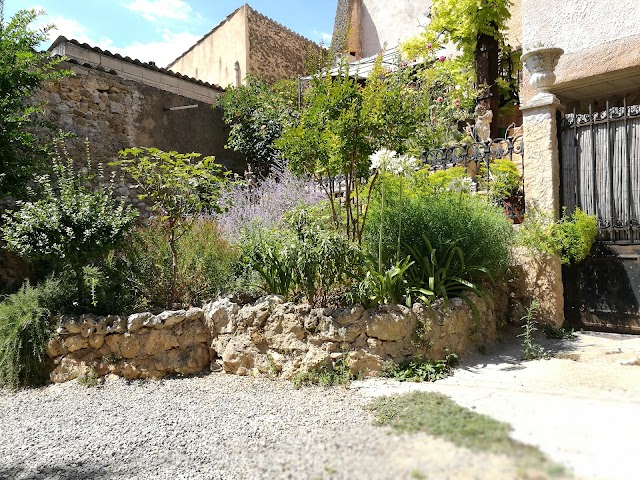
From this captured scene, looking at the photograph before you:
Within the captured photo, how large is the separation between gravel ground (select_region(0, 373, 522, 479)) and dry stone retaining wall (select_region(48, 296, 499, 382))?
18 centimetres

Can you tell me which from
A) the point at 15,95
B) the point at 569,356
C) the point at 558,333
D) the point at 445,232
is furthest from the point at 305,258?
the point at 15,95

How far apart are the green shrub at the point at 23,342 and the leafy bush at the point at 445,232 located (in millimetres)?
3073

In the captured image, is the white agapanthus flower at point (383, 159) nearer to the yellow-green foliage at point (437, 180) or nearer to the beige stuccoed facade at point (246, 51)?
the yellow-green foliage at point (437, 180)

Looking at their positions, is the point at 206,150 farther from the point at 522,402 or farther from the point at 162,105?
the point at 522,402

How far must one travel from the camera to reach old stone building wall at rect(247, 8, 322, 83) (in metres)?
13.3

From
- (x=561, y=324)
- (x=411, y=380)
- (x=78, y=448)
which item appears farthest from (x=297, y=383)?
(x=561, y=324)

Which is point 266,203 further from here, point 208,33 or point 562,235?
point 208,33

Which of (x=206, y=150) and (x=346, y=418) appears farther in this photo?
(x=206, y=150)

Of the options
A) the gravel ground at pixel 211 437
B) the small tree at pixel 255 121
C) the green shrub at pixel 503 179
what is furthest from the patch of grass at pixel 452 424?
the small tree at pixel 255 121

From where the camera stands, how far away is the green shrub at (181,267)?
4.95 meters

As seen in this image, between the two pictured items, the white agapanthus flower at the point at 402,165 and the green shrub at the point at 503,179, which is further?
the green shrub at the point at 503,179

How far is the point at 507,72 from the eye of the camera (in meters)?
8.78

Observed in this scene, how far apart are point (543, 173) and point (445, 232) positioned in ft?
4.87

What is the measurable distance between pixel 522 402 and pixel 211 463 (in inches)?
70.0
